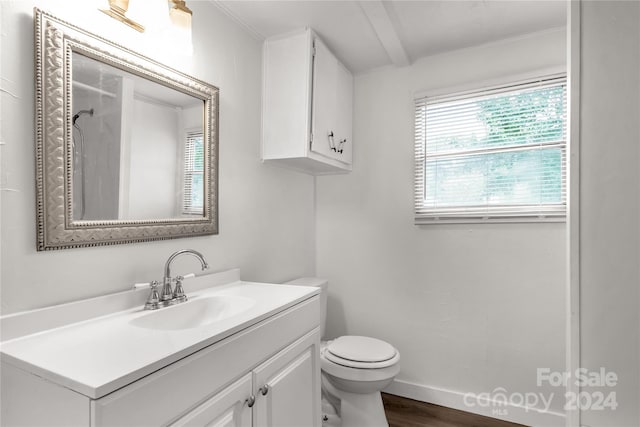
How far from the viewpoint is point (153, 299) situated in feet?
4.12

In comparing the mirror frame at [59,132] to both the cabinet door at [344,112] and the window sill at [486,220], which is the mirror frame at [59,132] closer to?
the cabinet door at [344,112]

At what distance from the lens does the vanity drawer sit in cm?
71

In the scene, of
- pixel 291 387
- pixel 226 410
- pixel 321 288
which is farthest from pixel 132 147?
pixel 321 288

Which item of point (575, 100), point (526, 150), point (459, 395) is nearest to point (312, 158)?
point (526, 150)

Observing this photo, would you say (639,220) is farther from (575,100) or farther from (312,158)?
(312,158)

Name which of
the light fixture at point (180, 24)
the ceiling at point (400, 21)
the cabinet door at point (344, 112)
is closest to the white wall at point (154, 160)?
the light fixture at point (180, 24)

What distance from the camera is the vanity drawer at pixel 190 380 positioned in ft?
2.34

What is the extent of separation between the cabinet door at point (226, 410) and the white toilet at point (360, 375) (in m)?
0.77

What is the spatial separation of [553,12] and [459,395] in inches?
88.2

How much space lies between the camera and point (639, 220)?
1.88ft

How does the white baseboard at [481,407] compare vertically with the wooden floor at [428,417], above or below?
above

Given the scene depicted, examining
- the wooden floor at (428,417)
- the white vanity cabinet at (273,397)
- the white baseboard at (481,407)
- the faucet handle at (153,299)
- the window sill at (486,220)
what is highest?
the window sill at (486,220)

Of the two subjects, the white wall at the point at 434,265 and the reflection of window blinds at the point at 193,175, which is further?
the white wall at the point at 434,265

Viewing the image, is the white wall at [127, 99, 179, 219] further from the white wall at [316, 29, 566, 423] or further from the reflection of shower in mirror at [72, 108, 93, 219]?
the white wall at [316, 29, 566, 423]
